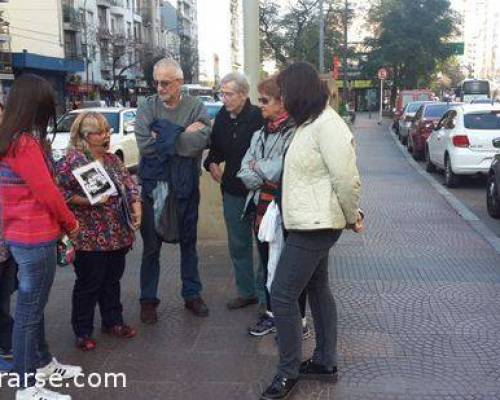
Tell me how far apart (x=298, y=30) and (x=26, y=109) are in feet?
134

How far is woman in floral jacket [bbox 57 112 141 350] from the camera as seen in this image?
4.25 meters

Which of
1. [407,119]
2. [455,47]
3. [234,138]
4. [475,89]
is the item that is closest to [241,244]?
[234,138]

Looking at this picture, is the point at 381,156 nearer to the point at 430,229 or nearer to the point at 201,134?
the point at 430,229

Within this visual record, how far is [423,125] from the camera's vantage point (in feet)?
58.6

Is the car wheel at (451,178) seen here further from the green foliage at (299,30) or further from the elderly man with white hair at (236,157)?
the green foliage at (299,30)

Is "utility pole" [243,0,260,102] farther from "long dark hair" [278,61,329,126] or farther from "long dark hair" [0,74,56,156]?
"long dark hair" [0,74,56,156]

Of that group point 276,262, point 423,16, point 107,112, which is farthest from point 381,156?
point 423,16

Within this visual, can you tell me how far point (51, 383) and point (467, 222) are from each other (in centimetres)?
646

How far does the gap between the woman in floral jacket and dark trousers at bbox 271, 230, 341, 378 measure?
1.33 metres

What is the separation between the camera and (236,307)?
207 inches

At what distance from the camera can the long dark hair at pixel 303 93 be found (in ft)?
11.3

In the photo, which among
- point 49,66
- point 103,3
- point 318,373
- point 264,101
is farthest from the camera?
point 103,3

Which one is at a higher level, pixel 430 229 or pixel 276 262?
pixel 276 262

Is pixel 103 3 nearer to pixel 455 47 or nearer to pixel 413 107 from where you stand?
pixel 455 47
